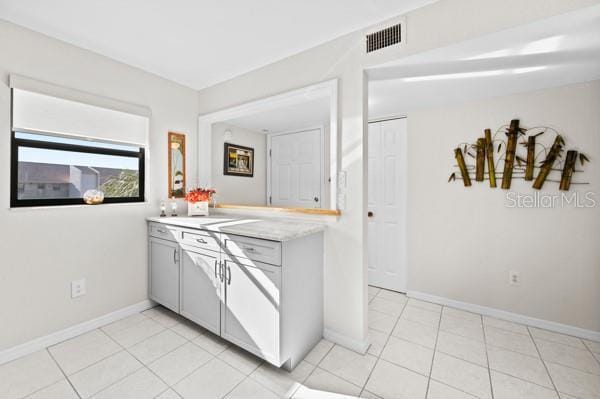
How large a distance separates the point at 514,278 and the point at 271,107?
9.32ft

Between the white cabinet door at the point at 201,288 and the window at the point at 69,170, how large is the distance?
982 millimetres

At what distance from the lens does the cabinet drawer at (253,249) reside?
1.66 m

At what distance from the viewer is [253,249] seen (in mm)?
1768

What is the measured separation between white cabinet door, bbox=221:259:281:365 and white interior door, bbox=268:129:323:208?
215 centimetres

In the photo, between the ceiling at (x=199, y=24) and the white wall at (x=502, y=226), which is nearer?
the ceiling at (x=199, y=24)

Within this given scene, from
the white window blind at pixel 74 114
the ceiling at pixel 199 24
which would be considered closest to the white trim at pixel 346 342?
the ceiling at pixel 199 24

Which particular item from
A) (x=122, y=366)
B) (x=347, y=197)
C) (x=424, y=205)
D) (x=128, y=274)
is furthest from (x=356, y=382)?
(x=128, y=274)

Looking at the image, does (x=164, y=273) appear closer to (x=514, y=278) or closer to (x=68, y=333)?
(x=68, y=333)

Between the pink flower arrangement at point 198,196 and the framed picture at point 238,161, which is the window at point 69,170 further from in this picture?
the framed picture at point 238,161

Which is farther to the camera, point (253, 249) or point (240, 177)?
point (240, 177)

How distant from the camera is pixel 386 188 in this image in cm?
321

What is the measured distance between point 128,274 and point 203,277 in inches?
38.0

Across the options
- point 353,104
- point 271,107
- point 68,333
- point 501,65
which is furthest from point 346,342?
point 501,65

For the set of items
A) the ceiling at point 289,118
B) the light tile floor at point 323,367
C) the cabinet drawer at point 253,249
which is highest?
the ceiling at point 289,118
